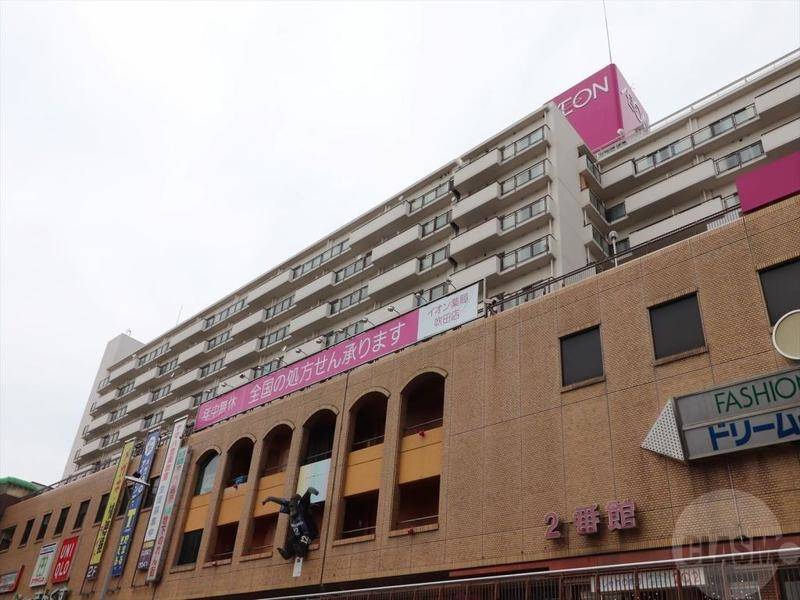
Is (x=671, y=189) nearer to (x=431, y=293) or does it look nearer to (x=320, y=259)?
(x=431, y=293)

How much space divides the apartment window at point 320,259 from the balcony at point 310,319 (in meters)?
4.94

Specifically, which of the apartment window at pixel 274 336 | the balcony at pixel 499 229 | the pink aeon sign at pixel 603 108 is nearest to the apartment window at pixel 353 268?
the apartment window at pixel 274 336

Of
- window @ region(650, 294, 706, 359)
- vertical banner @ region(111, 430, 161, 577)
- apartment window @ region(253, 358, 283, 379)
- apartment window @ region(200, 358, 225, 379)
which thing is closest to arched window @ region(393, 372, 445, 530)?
window @ region(650, 294, 706, 359)

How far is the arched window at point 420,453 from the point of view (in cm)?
2475

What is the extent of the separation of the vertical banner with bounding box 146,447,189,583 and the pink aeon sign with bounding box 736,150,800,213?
29.9 meters

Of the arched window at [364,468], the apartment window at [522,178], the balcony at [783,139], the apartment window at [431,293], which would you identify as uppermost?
the apartment window at [522,178]

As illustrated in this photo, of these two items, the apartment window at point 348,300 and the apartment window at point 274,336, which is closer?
the apartment window at point 348,300

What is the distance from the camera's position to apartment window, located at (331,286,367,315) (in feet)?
171

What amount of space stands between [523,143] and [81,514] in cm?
3791

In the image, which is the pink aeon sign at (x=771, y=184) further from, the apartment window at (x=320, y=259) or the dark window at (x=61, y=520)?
the dark window at (x=61, y=520)

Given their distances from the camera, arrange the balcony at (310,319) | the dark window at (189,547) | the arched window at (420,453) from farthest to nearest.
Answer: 1. the balcony at (310,319)
2. the dark window at (189,547)
3. the arched window at (420,453)

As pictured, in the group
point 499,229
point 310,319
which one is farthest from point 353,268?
point 499,229

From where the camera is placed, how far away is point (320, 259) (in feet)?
193

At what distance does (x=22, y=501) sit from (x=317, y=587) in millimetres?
36860
